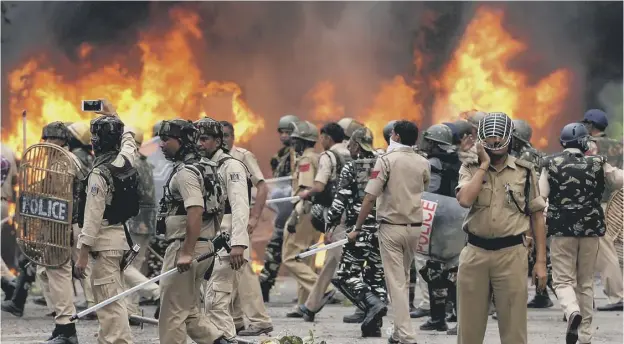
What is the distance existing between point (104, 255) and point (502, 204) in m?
2.95

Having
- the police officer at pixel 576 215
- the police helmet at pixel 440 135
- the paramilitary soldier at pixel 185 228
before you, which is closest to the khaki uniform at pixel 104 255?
the paramilitary soldier at pixel 185 228

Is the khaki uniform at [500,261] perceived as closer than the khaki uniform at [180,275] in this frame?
Yes

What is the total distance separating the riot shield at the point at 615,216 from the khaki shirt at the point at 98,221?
5467 millimetres

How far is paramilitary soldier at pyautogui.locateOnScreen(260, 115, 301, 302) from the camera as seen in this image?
14.8 metres

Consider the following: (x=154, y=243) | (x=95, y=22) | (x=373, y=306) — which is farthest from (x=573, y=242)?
(x=95, y=22)

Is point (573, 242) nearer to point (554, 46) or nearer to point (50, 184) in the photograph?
point (50, 184)

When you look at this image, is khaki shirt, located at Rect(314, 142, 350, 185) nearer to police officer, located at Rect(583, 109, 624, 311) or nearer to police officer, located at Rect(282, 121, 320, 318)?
police officer, located at Rect(282, 121, 320, 318)

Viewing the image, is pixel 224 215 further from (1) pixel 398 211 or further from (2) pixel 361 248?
(2) pixel 361 248

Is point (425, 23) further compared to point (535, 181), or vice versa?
point (425, 23)

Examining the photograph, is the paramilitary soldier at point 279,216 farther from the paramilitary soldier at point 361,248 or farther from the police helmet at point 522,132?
the paramilitary soldier at point 361,248

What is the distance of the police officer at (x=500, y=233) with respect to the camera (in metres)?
8.70

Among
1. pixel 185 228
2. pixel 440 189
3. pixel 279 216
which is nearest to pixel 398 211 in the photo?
pixel 440 189

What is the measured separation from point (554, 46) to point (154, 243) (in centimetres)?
682

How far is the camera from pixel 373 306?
38.7 feet
